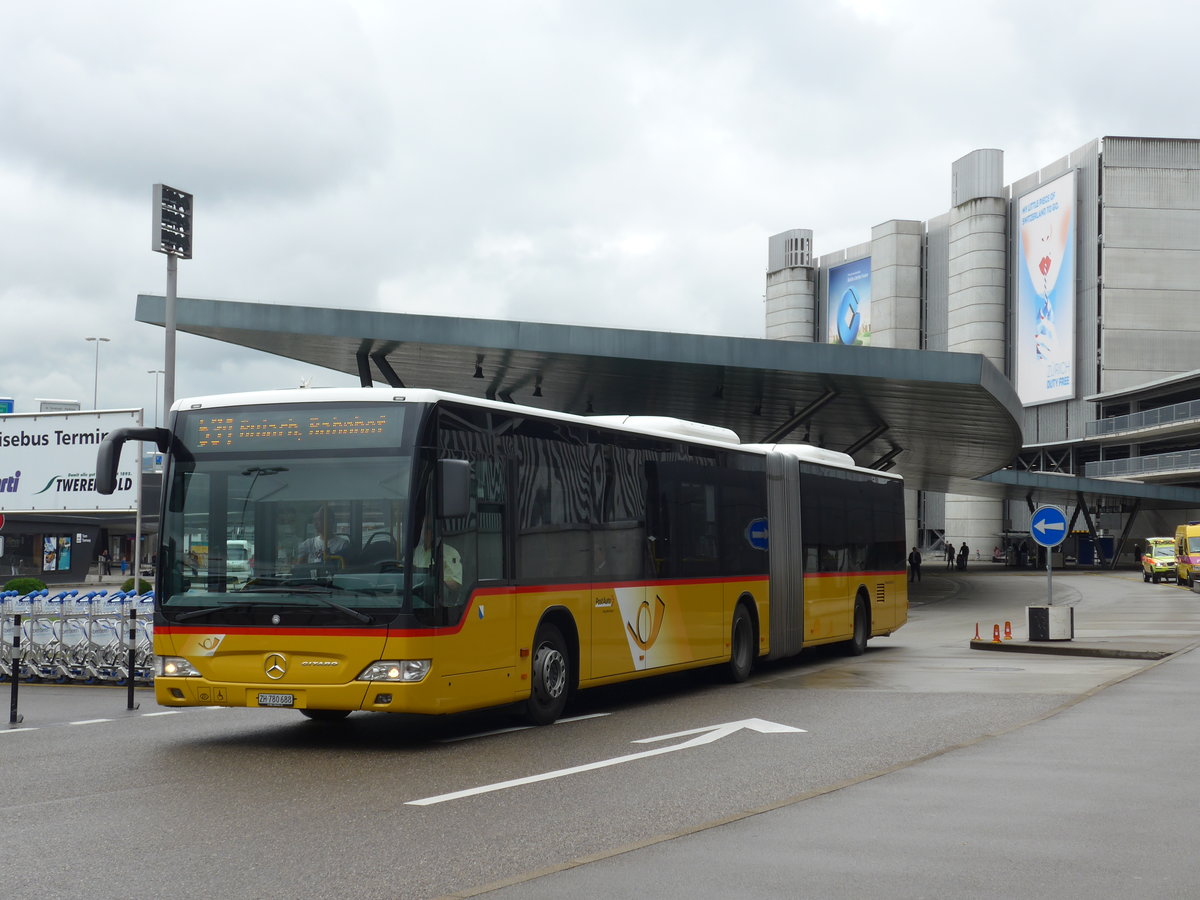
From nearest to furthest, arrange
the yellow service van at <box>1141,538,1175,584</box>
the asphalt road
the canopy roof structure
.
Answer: the asphalt road
the canopy roof structure
the yellow service van at <box>1141,538,1175,584</box>

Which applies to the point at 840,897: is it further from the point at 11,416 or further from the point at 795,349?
the point at 11,416

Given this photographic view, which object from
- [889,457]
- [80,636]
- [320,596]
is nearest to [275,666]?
[320,596]

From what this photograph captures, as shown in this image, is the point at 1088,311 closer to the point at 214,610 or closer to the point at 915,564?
the point at 915,564

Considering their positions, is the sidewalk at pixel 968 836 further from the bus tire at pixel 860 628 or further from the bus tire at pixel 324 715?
the bus tire at pixel 860 628

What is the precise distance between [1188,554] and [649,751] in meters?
50.8

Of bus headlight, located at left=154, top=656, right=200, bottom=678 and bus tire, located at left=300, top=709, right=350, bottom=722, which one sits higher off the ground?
bus headlight, located at left=154, top=656, right=200, bottom=678

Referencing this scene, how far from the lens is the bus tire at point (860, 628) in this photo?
72.5ft

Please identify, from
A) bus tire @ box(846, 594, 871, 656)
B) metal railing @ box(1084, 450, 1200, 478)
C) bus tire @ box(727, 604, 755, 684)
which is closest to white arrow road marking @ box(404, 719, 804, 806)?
bus tire @ box(727, 604, 755, 684)

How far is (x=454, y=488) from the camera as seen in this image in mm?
11000

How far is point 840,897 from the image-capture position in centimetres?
620

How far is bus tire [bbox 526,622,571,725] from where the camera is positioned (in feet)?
41.5

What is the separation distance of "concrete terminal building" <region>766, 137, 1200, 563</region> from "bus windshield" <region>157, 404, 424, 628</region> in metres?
77.2

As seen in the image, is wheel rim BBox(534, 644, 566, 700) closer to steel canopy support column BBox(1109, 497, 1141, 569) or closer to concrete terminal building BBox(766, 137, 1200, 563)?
concrete terminal building BBox(766, 137, 1200, 563)

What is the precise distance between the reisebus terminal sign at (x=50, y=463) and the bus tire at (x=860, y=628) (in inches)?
737
